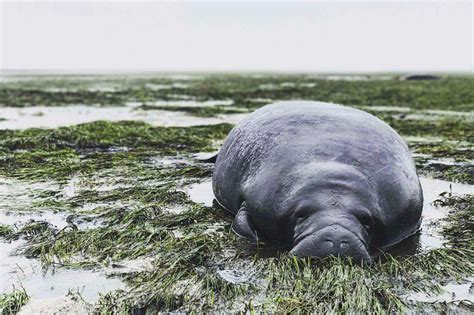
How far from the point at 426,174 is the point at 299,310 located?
5034 millimetres

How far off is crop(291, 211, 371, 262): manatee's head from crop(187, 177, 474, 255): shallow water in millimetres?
650

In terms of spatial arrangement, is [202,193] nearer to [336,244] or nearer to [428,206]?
[428,206]

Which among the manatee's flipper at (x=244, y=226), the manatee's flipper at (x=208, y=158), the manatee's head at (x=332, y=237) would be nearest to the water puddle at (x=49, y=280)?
the manatee's flipper at (x=244, y=226)

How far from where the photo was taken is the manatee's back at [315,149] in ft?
15.6

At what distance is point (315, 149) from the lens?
192 inches

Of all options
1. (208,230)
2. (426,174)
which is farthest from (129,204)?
(426,174)

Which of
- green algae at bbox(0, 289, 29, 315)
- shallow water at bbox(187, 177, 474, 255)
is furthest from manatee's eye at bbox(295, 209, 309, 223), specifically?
green algae at bbox(0, 289, 29, 315)

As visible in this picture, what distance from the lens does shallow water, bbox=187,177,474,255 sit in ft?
15.5

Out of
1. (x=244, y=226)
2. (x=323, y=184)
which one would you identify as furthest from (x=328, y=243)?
(x=244, y=226)

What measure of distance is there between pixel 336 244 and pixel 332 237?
0.19 ft

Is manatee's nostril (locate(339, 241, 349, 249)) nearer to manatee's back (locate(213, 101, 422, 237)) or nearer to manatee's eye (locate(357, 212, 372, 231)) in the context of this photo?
manatee's eye (locate(357, 212, 372, 231))

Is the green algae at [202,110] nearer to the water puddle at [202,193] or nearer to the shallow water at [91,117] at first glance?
the shallow water at [91,117]

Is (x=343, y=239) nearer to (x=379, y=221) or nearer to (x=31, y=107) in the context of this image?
(x=379, y=221)

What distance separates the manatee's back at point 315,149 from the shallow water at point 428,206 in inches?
10.3
